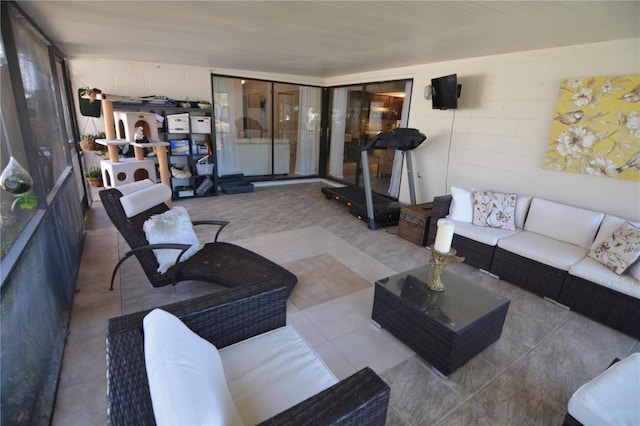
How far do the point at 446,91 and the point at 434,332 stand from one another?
11.0ft

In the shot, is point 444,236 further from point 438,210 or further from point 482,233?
point 438,210

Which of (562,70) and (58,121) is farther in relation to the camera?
(58,121)


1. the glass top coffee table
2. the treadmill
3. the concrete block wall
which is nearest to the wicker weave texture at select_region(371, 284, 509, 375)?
the glass top coffee table

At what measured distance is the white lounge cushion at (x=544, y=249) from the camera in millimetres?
2768

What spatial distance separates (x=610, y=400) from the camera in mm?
1363

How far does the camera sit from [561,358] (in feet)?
7.09

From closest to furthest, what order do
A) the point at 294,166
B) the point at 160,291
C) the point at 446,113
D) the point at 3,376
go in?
the point at 3,376
the point at 160,291
the point at 446,113
the point at 294,166

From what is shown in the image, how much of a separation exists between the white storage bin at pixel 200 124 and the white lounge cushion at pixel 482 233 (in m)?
4.54

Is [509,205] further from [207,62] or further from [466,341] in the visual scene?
[207,62]

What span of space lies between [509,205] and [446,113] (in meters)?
1.69

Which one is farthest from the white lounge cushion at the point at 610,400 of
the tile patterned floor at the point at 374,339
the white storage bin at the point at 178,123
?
the white storage bin at the point at 178,123

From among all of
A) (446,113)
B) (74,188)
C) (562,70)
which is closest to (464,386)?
(562,70)

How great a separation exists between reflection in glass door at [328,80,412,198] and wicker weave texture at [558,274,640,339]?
3.10 meters

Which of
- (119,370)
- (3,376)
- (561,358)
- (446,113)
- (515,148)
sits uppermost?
(446,113)
